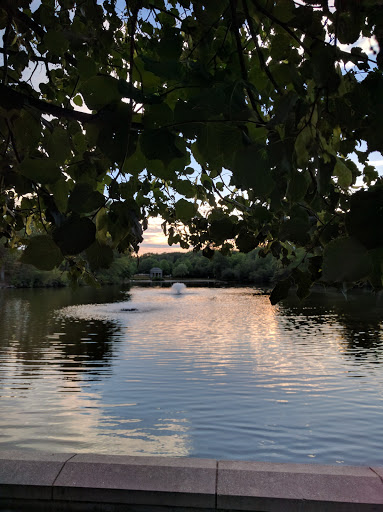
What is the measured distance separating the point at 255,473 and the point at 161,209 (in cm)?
386

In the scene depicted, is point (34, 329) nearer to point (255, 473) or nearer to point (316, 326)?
point (316, 326)

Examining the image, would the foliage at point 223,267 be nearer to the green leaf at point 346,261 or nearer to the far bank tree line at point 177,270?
the far bank tree line at point 177,270

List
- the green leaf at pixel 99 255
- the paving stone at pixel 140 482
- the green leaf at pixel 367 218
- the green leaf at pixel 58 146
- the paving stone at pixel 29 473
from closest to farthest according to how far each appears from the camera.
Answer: the green leaf at pixel 367 218, the green leaf at pixel 99 255, the green leaf at pixel 58 146, the paving stone at pixel 140 482, the paving stone at pixel 29 473

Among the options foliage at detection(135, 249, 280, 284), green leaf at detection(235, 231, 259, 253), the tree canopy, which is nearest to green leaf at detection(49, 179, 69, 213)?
the tree canopy

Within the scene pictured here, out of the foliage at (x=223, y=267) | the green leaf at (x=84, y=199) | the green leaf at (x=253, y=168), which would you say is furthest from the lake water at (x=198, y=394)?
the foliage at (x=223, y=267)

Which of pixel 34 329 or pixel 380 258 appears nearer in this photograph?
pixel 380 258

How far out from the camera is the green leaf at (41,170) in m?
1.27

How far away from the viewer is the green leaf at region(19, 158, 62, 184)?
49.8 inches

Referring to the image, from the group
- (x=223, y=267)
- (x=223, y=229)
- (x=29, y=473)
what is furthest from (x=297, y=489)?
(x=223, y=267)

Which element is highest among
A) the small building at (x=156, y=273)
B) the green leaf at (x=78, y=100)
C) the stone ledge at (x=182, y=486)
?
the green leaf at (x=78, y=100)

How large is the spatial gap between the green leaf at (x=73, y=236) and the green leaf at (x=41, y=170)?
0.20m

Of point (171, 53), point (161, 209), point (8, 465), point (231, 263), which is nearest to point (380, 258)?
point (171, 53)

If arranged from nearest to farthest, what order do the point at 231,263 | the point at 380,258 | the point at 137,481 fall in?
1. the point at 380,258
2. the point at 137,481
3. the point at 231,263

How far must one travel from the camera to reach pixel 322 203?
6.95 ft
